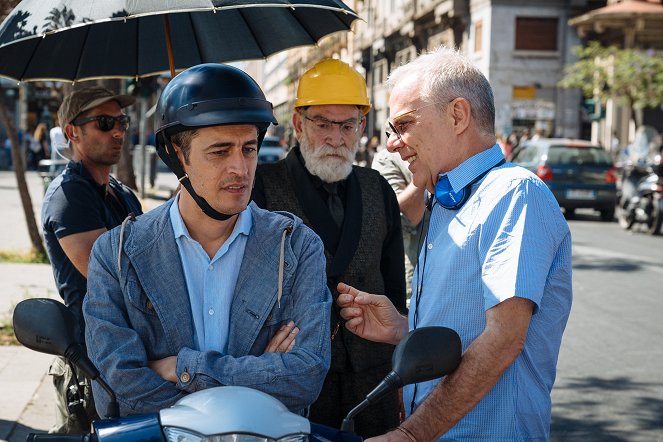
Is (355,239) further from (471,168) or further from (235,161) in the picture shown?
(235,161)

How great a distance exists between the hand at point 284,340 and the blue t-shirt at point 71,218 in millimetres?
1487

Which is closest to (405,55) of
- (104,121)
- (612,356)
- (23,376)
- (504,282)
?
(612,356)

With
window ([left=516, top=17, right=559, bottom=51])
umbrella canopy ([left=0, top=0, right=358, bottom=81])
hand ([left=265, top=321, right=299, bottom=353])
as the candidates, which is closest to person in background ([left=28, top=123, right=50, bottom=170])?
window ([left=516, top=17, right=559, bottom=51])

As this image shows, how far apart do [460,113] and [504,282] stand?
51cm

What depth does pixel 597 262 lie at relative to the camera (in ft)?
44.3

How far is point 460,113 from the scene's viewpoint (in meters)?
2.68

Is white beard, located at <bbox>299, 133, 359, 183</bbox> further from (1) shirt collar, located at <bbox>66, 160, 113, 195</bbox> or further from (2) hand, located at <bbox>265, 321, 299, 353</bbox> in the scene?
(2) hand, located at <bbox>265, 321, 299, 353</bbox>

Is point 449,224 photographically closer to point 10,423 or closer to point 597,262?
point 10,423

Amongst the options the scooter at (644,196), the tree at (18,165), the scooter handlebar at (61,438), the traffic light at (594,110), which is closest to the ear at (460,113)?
the scooter handlebar at (61,438)

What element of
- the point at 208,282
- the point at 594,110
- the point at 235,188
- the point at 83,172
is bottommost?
the point at 594,110

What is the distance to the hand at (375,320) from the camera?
111 inches

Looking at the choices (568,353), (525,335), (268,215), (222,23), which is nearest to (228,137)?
(268,215)

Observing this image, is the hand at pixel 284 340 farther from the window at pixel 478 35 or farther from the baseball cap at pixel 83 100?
the window at pixel 478 35

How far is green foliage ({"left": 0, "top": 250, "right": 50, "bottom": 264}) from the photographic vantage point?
38.3 ft
